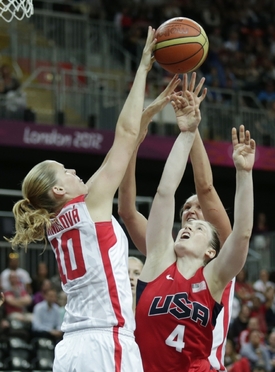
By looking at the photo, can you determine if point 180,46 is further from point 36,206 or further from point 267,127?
point 267,127

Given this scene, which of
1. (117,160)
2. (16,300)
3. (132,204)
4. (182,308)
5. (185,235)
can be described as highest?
(117,160)

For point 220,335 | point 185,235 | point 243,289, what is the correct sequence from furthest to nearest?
point 243,289
point 220,335
point 185,235

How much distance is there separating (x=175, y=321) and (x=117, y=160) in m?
0.99

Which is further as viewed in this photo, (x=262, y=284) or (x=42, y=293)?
(x=262, y=284)

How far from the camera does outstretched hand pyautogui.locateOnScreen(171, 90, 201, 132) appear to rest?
491cm

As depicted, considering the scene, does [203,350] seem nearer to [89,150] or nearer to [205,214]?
[205,214]

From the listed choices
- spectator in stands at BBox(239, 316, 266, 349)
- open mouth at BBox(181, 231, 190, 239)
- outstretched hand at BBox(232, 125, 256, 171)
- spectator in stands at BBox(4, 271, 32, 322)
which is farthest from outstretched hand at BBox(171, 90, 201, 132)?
spectator in stands at BBox(239, 316, 266, 349)

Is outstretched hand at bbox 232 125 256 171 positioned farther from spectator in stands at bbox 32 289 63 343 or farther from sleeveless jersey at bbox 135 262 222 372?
spectator in stands at bbox 32 289 63 343

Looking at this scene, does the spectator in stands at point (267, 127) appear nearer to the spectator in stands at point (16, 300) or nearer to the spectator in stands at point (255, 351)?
the spectator in stands at point (255, 351)

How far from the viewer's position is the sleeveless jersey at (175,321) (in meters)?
4.65

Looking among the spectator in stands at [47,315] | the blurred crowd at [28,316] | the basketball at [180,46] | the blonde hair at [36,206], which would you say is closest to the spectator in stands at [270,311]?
the blurred crowd at [28,316]

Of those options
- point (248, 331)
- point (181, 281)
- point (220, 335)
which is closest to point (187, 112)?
point (181, 281)

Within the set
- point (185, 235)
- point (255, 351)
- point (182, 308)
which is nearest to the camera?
point (182, 308)

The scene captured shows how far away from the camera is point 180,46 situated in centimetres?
526
